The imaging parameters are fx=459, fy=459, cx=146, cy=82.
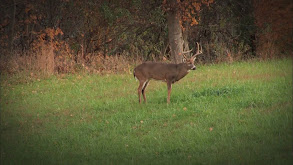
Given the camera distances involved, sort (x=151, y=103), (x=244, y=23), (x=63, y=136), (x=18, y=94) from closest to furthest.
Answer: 1. (x=63, y=136)
2. (x=151, y=103)
3. (x=18, y=94)
4. (x=244, y=23)

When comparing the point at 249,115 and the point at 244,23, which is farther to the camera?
the point at 244,23

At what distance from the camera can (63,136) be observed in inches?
340

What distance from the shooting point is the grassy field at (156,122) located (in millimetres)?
7047

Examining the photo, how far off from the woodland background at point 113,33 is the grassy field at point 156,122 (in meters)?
3.64

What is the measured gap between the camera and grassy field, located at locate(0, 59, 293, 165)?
277 inches

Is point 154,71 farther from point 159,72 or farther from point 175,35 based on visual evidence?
point 175,35

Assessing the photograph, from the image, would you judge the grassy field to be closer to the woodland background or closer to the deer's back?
the deer's back

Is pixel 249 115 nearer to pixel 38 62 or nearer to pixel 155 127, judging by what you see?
pixel 155 127

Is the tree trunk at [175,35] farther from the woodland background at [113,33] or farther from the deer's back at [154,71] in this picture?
the deer's back at [154,71]

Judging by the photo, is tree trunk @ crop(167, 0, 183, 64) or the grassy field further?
tree trunk @ crop(167, 0, 183, 64)

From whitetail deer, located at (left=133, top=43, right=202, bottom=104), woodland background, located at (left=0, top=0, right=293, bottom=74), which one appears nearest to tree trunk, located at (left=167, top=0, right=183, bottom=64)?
woodland background, located at (left=0, top=0, right=293, bottom=74)

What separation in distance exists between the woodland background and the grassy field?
3640 mm

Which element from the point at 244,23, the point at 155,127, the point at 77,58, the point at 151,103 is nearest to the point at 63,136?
the point at 155,127

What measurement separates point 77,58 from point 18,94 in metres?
5.60
